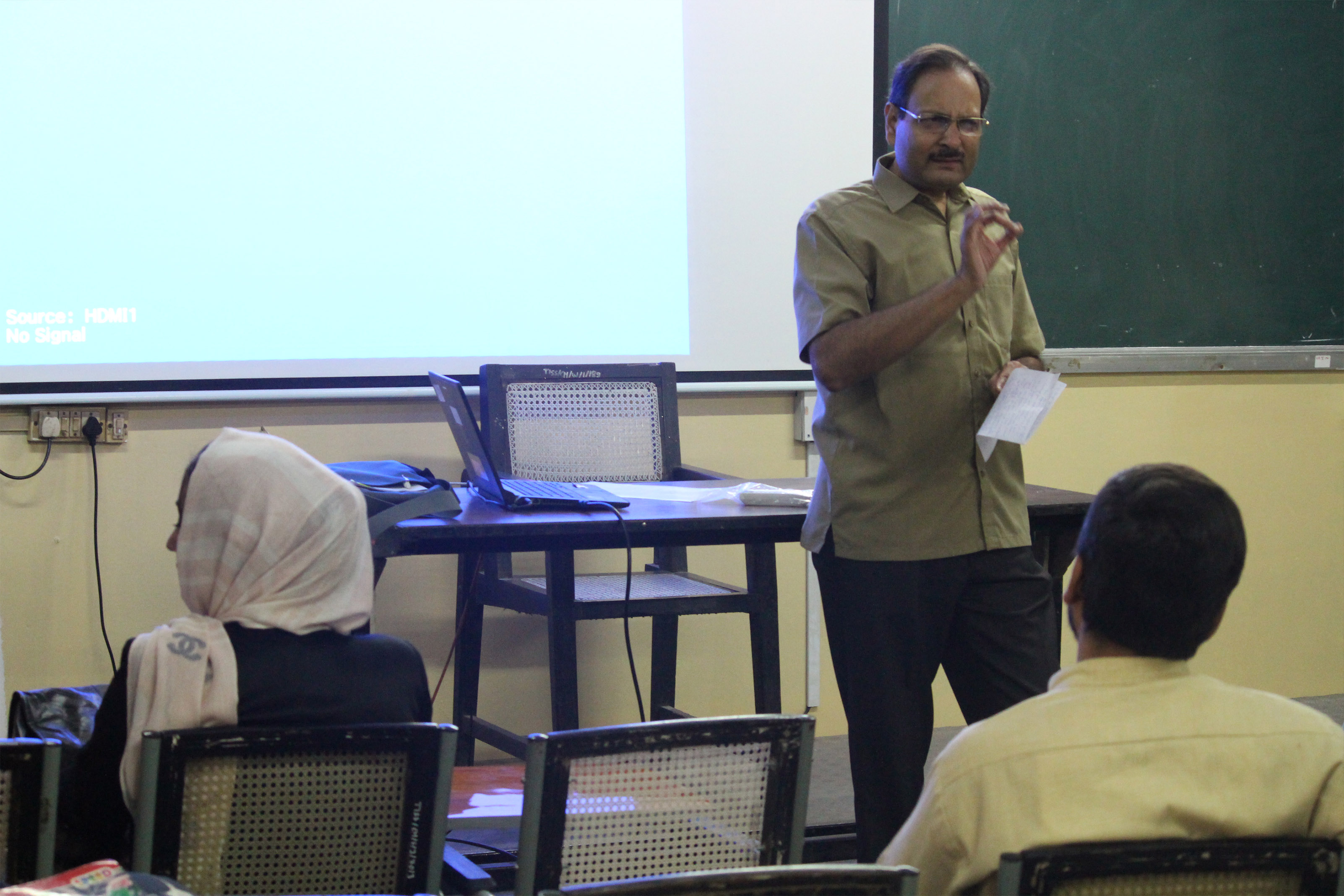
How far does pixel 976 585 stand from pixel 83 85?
239cm

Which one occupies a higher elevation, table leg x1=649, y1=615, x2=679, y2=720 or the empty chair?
the empty chair

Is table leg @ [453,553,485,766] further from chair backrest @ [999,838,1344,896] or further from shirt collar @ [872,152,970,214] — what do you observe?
chair backrest @ [999,838,1344,896]

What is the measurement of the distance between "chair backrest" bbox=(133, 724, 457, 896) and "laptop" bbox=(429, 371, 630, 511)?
3.00ft

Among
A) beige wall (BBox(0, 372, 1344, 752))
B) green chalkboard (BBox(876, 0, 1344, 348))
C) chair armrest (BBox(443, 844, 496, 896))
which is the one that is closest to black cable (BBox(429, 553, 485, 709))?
beige wall (BBox(0, 372, 1344, 752))

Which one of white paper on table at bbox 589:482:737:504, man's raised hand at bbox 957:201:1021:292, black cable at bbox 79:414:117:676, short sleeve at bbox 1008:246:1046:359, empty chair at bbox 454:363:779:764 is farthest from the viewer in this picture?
black cable at bbox 79:414:117:676

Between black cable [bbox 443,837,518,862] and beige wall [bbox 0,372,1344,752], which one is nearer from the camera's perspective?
black cable [bbox 443,837,518,862]

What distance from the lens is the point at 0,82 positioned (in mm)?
2881

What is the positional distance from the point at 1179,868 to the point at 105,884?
780mm

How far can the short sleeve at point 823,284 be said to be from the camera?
1881mm

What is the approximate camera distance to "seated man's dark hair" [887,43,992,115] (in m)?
1.87

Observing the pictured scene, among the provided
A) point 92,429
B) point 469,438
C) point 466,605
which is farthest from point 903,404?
point 92,429

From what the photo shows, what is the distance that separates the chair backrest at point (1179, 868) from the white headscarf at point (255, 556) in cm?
87

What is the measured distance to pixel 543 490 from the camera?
2279 mm

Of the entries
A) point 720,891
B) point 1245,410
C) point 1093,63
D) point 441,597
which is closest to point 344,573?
point 720,891
